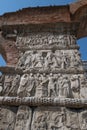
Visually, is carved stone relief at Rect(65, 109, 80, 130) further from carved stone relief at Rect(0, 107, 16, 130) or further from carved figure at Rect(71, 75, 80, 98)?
carved stone relief at Rect(0, 107, 16, 130)

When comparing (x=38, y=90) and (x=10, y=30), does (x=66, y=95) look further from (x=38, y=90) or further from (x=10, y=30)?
(x=10, y=30)

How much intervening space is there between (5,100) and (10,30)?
8.50 feet

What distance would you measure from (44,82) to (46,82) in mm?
40

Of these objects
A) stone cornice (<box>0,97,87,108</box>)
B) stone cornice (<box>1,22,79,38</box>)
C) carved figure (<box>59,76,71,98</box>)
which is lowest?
stone cornice (<box>0,97,87,108</box>)

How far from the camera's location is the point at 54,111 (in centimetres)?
339

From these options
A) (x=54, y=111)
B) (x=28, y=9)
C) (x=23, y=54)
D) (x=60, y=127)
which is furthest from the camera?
(x=28, y=9)

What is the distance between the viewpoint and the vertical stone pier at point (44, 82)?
129 inches

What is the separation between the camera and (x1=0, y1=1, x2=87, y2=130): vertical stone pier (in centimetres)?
327

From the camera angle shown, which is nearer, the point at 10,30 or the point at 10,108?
the point at 10,108

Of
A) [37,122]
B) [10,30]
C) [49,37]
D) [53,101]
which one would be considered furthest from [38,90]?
[10,30]

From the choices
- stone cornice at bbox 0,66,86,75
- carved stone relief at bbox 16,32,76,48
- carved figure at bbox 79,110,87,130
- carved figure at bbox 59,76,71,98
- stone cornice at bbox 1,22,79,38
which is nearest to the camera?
carved figure at bbox 79,110,87,130

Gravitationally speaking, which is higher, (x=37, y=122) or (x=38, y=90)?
(x=38, y=90)

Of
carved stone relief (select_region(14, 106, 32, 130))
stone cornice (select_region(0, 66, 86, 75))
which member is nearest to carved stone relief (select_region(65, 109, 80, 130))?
carved stone relief (select_region(14, 106, 32, 130))

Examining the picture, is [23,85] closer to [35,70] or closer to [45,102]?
[35,70]
